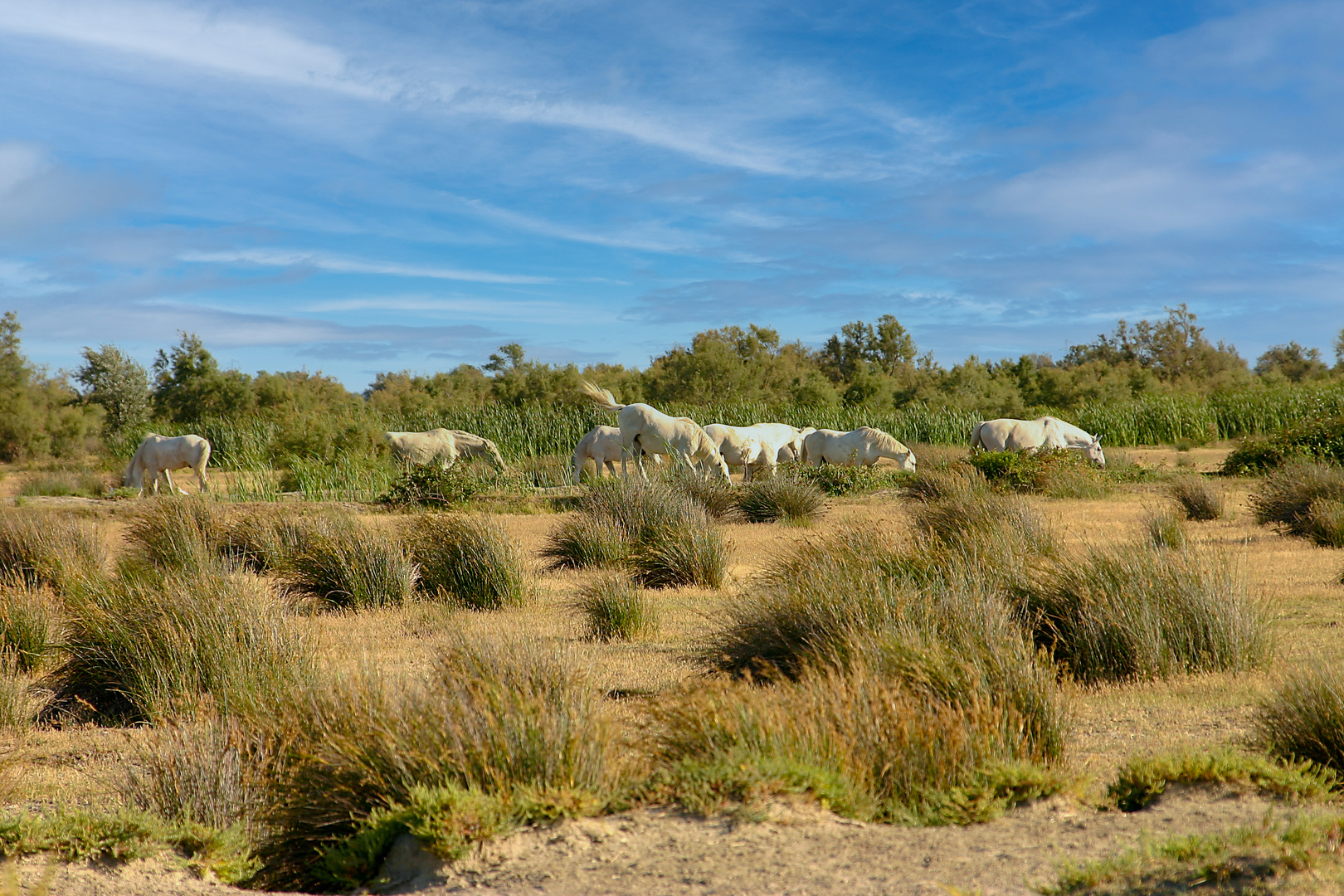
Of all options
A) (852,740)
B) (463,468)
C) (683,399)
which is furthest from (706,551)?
(683,399)

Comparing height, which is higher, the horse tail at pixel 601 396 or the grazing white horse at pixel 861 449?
the horse tail at pixel 601 396

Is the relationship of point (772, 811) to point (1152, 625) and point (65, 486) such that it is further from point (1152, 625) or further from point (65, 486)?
point (65, 486)

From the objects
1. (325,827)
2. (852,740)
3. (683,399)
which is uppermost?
(683,399)

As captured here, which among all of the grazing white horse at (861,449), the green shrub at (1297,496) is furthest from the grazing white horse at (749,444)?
the green shrub at (1297,496)

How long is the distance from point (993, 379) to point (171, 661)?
167 feet

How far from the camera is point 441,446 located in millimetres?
23688

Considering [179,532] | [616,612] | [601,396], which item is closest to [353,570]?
[179,532]

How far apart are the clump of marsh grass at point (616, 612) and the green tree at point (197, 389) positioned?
3366 centimetres

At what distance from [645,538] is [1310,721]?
856cm

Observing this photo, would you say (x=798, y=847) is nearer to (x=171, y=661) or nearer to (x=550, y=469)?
(x=171, y=661)

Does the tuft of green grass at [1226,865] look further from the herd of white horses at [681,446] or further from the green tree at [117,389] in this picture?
the green tree at [117,389]

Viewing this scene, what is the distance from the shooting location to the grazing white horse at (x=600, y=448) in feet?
73.8

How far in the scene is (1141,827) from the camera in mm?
3822

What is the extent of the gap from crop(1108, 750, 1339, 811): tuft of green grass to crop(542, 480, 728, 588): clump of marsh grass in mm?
6708
